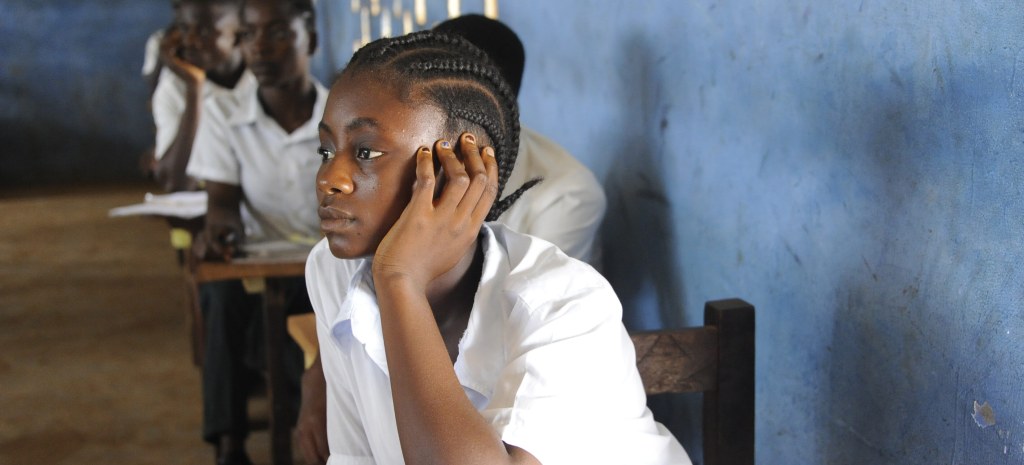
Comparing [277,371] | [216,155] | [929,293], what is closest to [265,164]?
[216,155]

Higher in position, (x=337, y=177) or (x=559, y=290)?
(x=337, y=177)

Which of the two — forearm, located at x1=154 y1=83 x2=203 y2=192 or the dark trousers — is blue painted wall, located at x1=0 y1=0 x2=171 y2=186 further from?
the dark trousers

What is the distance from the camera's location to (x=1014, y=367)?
1026 millimetres

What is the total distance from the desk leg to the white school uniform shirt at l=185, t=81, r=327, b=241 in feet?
1.28

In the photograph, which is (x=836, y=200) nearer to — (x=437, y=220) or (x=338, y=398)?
(x=437, y=220)

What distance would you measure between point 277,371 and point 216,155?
2.28ft

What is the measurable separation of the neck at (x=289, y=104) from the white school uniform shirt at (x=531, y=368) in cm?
172

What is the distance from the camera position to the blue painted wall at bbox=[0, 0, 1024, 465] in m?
1.05

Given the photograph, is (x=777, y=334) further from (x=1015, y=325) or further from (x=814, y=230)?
(x=1015, y=325)

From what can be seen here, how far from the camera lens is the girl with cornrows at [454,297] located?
99 centimetres

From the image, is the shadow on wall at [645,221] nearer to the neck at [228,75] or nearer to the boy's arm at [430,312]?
the boy's arm at [430,312]

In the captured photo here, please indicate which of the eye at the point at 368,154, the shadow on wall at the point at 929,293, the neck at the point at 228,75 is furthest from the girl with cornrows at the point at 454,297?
the neck at the point at 228,75

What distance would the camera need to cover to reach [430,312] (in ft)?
3.43

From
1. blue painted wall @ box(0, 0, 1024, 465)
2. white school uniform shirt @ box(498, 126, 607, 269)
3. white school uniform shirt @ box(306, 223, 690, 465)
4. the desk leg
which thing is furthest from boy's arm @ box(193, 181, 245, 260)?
white school uniform shirt @ box(306, 223, 690, 465)
